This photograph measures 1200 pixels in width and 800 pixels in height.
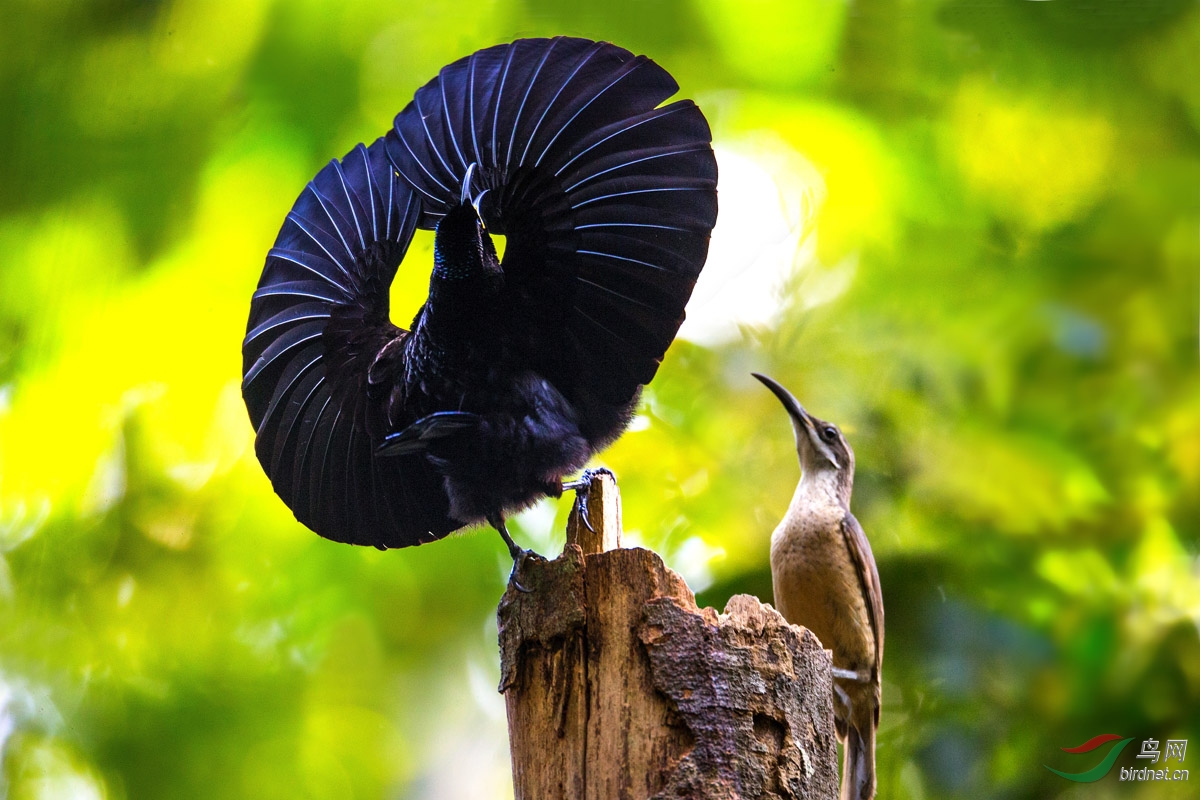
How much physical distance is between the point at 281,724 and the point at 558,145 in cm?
146

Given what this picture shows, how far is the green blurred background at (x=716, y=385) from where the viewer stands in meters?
2.15

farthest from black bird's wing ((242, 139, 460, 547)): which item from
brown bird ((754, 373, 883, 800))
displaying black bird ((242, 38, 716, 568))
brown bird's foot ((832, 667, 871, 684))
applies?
brown bird's foot ((832, 667, 871, 684))

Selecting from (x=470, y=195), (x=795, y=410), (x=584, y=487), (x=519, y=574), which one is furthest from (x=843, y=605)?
(x=470, y=195)

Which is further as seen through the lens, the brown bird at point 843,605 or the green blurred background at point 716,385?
the green blurred background at point 716,385

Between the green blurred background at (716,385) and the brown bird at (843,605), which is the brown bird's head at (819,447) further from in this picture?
the green blurred background at (716,385)

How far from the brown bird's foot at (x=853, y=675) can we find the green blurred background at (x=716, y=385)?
0.38m

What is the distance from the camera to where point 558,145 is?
176 centimetres

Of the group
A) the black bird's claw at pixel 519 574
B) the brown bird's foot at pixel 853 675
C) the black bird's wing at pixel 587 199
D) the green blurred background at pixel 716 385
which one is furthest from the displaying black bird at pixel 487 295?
the brown bird's foot at pixel 853 675

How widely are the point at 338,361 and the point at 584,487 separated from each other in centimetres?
59

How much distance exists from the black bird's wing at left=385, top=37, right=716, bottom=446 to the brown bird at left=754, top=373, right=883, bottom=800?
444mm

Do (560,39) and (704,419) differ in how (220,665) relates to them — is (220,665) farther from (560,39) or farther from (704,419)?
(560,39)

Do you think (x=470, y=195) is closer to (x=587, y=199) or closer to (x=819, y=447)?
(x=587, y=199)

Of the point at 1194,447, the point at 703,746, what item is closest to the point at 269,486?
the point at 703,746

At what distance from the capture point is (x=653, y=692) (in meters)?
1.25
